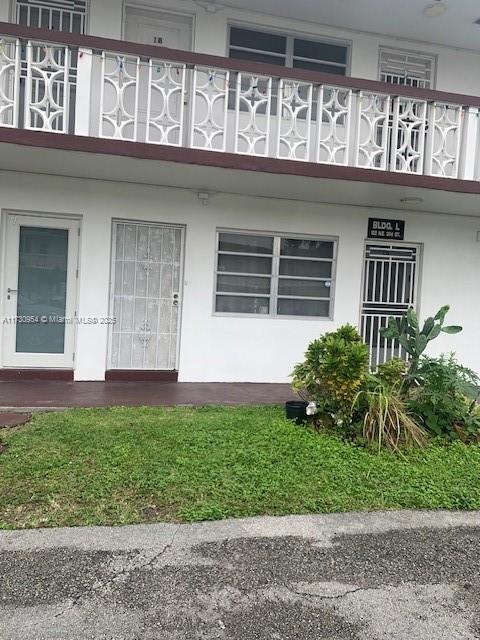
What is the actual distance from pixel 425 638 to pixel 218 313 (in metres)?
5.97

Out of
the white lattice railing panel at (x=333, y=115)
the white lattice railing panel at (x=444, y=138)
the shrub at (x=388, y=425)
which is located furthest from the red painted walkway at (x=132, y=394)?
the white lattice railing panel at (x=444, y=138)

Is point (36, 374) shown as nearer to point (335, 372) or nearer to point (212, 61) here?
point (335, 372)

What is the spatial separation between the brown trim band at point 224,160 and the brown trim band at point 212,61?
1109 millimetres

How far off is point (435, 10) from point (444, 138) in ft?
7.29

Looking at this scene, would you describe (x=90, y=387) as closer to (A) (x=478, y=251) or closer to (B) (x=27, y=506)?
(B) (x=27, y=506)

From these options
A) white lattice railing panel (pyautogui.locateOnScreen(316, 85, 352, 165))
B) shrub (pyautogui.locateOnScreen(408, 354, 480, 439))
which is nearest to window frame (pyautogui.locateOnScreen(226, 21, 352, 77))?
white lattice railing panel (pyautogui.locateOnScreen(316, 85, 352, 165))

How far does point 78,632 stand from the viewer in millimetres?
2590

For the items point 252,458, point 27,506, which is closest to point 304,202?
point 252,458

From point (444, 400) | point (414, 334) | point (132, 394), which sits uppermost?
point (414, 334)

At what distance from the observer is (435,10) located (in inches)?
317

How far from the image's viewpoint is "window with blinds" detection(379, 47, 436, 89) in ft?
29.4

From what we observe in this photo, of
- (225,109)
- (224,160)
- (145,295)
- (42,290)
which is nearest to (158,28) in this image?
(225,109)

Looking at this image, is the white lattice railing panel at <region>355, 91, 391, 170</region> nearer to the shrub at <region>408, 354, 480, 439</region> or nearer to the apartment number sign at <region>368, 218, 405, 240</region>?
the apartment number sign at <region>368, 218, 405, 240</region>

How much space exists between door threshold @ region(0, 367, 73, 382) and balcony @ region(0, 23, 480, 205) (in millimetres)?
3214
